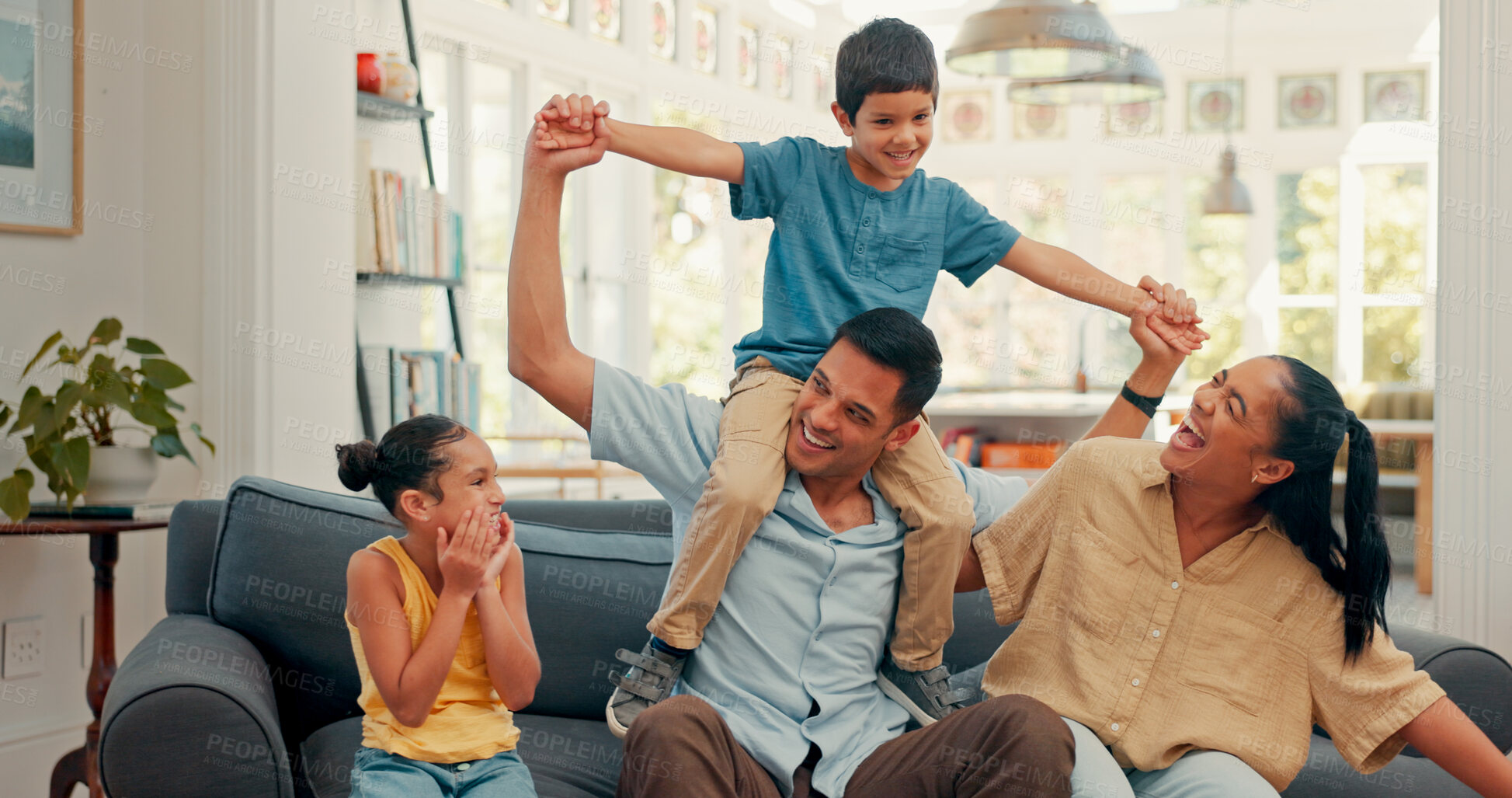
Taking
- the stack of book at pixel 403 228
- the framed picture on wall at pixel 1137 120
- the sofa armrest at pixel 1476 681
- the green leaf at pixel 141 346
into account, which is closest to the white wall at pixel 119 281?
the green leaf at pixel 141 346

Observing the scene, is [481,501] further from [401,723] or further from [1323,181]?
[1323,181]

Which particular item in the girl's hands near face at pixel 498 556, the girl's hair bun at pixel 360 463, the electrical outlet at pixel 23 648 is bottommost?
the electrical outlet at pixel 23 648

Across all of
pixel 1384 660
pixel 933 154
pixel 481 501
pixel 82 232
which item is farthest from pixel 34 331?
pixel 933 154

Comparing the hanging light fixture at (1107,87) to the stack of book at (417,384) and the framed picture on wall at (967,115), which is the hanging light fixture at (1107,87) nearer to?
the stack of book at (417,384)

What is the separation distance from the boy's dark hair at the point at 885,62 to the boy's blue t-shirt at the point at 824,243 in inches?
5.3

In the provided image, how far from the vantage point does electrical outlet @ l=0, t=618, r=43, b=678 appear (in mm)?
2922

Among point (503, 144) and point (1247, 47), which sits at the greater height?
point (1247, 47)

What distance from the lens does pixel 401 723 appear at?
1.62 m

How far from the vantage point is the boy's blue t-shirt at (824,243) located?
6.29ft

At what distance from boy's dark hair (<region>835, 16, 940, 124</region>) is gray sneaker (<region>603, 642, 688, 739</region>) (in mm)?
911

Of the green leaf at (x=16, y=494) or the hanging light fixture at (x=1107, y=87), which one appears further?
the hanging light fixture at (x=1107, y=87)

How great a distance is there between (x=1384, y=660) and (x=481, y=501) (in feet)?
4.15

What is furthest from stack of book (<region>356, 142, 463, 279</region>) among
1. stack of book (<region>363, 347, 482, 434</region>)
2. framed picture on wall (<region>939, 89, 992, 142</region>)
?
framed picture on wall (<region>939, 89, 992, 142</region>)

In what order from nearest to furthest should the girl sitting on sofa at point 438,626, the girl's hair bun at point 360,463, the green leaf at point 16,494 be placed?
the girl sitting on sofa at point 438,626 → the girl's hair bun at point 360,463 → the green leaf at point 16,494
